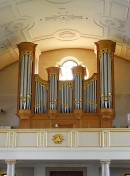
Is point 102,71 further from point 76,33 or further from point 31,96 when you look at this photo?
point 31,96

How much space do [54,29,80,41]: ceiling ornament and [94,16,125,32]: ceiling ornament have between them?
63.8 inches

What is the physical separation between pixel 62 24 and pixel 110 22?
2.09 meters

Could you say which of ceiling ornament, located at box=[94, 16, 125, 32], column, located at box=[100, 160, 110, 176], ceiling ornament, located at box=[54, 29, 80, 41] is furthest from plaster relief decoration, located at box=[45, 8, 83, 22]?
column, located at box=[100, 160, 110, 176]

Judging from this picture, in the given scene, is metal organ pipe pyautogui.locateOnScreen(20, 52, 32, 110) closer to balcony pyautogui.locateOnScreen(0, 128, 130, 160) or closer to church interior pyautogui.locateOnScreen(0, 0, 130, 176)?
church interior pyautogui.locateOnScreen(0, 0, 130, 176)

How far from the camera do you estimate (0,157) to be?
14336 mm

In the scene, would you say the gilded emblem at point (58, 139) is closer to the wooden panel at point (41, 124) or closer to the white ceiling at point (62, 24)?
the wooden panel at point (41, 124)

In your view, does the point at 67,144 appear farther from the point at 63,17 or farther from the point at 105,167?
the point at 63,17

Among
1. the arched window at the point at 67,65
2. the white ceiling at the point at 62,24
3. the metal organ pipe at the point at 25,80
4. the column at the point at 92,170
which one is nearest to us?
the white ceiling at the point at 62,24

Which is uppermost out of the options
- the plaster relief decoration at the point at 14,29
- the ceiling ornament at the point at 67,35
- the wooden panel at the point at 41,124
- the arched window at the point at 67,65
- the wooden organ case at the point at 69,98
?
the ceiling ornament at the point at 67,35

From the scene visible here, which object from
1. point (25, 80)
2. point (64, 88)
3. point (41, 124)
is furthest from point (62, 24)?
point (41, 124)

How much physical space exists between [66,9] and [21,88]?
407cm

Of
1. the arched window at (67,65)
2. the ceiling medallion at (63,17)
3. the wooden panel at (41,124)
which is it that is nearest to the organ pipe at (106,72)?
the ceiling medallion at (63,17)

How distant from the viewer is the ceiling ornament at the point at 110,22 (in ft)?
49.6

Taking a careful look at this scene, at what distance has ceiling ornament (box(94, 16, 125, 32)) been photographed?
1513 centimetres
